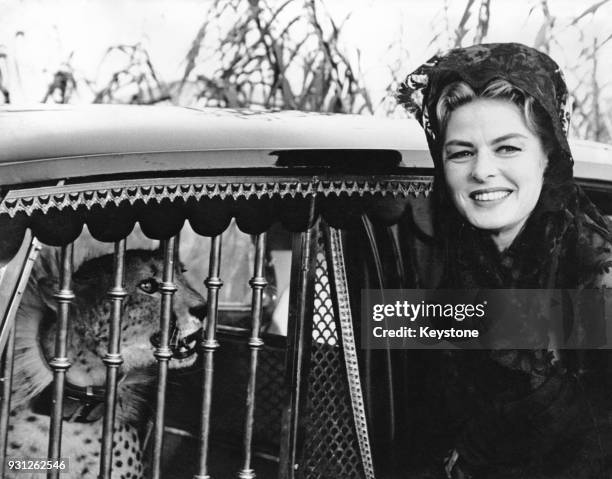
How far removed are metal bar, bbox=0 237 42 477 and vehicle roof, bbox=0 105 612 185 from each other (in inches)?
6.4

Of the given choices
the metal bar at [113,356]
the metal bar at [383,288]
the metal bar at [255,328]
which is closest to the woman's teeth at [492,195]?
the metal bar at [383,288]

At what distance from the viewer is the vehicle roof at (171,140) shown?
1.57m

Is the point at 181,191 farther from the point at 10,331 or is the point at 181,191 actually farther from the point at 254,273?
the point at 10,331

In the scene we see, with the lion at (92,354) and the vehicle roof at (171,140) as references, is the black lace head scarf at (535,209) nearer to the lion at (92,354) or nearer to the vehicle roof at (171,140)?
the vehicle roof at (171,140)

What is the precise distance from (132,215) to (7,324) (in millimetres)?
329

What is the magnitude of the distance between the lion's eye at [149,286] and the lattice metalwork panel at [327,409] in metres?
0.47

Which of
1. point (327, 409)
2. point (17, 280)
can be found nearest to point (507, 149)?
point (327, 409)

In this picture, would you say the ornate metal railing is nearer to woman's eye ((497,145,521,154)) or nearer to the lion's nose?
woman's eye ((497,145,521,154))

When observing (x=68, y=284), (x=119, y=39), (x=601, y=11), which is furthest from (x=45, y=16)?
(x=601, y=11)

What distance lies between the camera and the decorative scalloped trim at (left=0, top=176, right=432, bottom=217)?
1.55 metres

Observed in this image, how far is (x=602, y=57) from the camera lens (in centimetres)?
232

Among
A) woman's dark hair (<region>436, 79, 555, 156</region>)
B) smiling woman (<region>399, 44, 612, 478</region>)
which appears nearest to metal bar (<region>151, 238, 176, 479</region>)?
smiling woman (<region>399, 44, 612, 478</region>)

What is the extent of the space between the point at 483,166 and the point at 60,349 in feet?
3.46

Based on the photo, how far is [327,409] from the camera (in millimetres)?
2004
